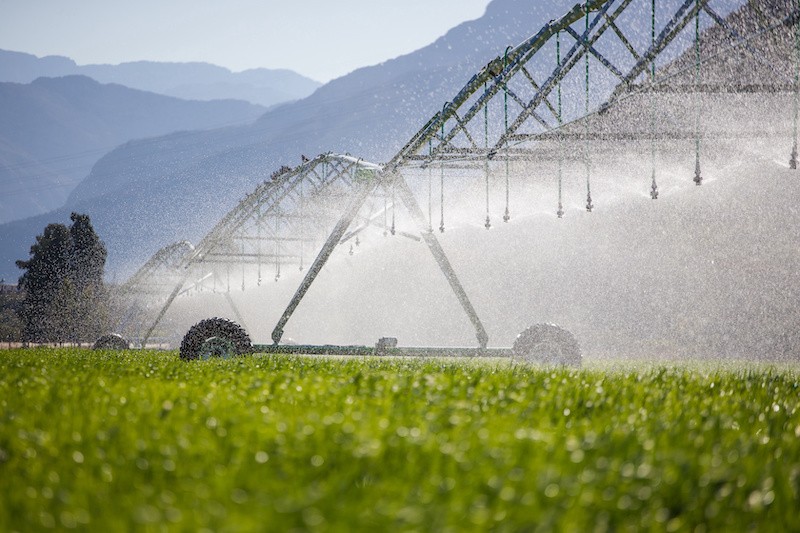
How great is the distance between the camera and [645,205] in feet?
104

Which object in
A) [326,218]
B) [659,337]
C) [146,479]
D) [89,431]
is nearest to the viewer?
[146,479]

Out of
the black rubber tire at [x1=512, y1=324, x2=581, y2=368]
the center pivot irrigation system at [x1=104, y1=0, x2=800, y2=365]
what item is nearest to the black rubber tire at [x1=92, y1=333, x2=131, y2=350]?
the center pivot irrigation system at [x1=104, y1=0, x2=800, y2=365]

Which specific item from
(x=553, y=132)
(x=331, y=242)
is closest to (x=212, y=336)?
(x=331, y=242)

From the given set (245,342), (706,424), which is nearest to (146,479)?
(706,424)

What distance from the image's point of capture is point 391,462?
3.50m

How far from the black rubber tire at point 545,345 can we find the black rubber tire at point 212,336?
13.6 ft

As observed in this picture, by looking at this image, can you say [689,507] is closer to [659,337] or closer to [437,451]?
[437,451]

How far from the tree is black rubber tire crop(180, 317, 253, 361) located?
36.2 meters

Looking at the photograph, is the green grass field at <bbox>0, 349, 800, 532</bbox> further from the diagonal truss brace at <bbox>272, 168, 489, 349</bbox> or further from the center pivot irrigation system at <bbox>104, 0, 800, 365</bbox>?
the diagonal truss brace at <bbox>272, 168, 489, 349</bbox>

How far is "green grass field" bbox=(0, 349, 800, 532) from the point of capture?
2.69 metres

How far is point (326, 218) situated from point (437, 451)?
19819 millimetres

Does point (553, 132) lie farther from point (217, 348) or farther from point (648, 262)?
point (648, 262)

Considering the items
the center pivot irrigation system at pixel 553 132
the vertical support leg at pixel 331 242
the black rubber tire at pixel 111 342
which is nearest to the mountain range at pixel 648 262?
the center pivot irrigation system at pixel 553 132

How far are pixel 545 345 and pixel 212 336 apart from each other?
5.02 metres
